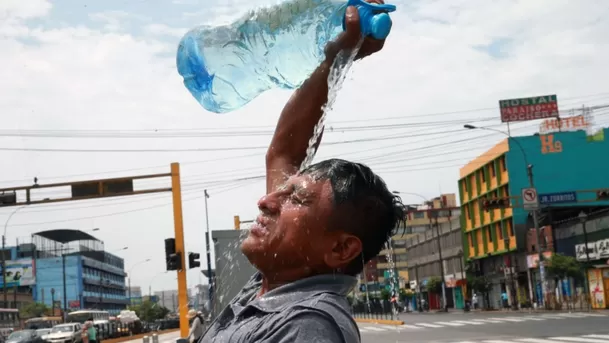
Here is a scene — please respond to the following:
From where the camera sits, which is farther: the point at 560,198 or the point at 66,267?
the point at 66,267

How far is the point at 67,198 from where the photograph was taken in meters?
19.4

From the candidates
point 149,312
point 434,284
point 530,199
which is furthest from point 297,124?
point 149,312

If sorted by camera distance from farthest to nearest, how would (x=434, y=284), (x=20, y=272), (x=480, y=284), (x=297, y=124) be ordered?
1. (x=20, y=272)
2. (x=434, y=284)
3. (x=480, y=284)
4. (x=297, y=124)

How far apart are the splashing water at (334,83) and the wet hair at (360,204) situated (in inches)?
10.4

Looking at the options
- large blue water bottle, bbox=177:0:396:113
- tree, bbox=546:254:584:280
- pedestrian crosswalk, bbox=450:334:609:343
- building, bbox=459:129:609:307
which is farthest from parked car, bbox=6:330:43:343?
building, bbox=459:129:609:307

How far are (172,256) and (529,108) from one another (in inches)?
1927

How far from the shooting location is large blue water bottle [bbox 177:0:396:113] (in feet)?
9.02

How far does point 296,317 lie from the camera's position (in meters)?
1.59

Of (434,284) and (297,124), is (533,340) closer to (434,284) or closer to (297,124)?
(297,124)

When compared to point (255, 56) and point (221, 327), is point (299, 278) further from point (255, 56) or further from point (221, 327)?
point (255, 56)

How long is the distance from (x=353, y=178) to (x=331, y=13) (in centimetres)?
104

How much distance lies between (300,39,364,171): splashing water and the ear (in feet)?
1.07

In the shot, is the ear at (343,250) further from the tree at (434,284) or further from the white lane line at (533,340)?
the tree at (434,284)

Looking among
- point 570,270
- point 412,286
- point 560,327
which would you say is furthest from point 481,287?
point 560,327
